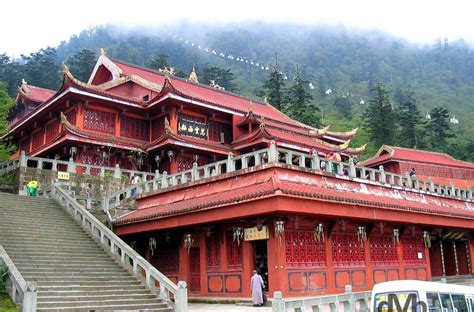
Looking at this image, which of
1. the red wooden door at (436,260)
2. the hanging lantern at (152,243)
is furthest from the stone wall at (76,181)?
the red wooden door at (436,260)

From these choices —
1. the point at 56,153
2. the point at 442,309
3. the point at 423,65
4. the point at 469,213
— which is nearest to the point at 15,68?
the point at 56,153

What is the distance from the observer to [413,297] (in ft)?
33.4

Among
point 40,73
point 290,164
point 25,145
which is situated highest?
point 40,73

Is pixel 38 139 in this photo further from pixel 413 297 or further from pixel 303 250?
pixel 413 297

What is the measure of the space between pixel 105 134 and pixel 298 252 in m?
15.7

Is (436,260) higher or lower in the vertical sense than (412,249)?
lower

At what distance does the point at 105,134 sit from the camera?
2781cm

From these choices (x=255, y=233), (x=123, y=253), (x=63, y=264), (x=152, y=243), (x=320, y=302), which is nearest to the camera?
(x=320, y=302)

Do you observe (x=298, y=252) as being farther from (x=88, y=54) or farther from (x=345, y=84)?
(x=345, y=84)

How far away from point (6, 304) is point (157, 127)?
18678mm

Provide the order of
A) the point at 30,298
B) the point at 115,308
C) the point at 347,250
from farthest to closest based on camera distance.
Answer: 1. the point at 347,250
2. the point at 115,308
3. the point at 30,298

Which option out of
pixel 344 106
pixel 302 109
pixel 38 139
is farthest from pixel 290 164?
pixel 344 106

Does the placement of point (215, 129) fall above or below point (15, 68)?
below

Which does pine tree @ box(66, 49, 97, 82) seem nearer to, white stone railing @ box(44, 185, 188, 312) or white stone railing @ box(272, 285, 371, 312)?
white stone railing @ box(44, 185, 188, 312)
